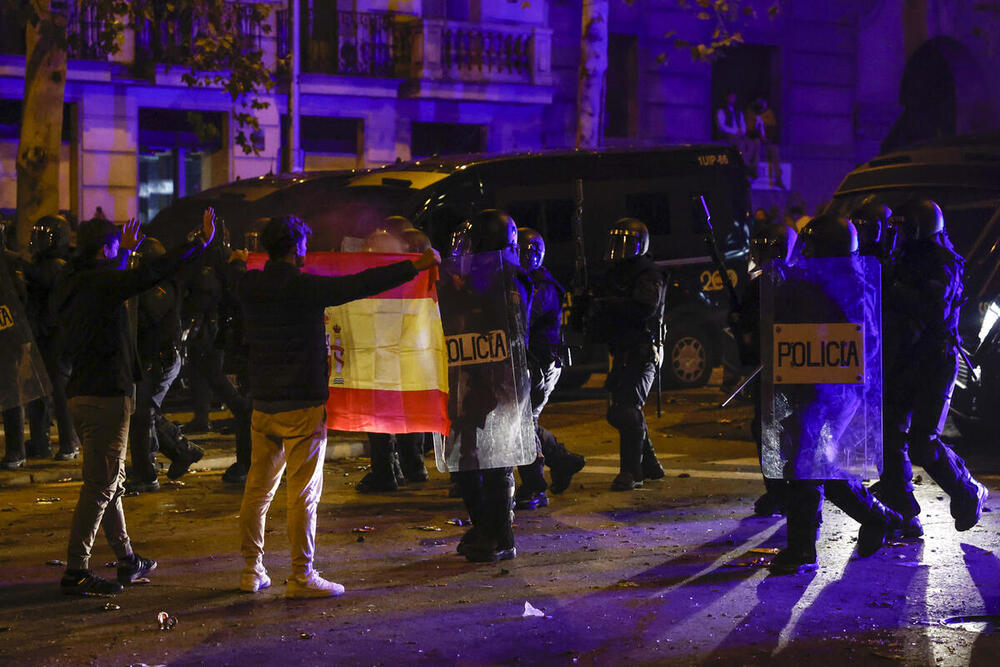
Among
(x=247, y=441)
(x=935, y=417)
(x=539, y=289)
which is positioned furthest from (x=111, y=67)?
(x=935, y=417)

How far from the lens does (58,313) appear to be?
22.1ft

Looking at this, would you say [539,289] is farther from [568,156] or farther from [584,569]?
[568,156]

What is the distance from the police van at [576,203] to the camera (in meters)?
13.9

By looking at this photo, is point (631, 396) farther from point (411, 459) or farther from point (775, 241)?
point (775, 241)

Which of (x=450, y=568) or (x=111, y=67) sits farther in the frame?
(x=111, y=67)

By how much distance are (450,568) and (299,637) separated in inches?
56.9

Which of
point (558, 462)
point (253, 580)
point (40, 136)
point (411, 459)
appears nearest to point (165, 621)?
point (253, 580)

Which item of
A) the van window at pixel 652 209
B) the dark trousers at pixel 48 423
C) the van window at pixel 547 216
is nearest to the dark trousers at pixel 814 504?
the dark trousers at pixel 48 423

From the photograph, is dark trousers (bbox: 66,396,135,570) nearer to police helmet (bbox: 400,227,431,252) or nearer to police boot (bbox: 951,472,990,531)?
police helmet (bbox: 400,227,431,252)

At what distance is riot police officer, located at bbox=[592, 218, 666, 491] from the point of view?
9.42 m

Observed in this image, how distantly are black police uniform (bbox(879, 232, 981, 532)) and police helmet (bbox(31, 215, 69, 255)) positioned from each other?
5773 millimetres

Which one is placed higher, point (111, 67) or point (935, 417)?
point (111, 67)

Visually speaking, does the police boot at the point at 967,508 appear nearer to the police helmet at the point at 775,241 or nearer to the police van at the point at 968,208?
the police helmet at the point at 775,241

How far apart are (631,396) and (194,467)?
3448 mm
